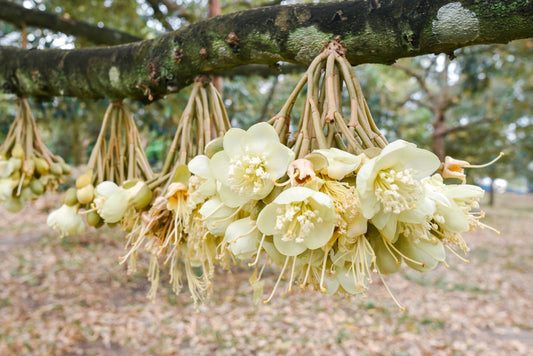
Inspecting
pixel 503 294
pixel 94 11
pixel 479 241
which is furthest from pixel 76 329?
pixel 479 241

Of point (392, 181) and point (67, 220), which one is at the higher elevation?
point (392, 181)

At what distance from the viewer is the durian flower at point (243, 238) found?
0.74 metres

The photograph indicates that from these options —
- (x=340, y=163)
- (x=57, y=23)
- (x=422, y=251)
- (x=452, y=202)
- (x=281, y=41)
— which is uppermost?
(x=57, y=23)

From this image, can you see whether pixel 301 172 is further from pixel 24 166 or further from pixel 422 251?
pixel 24 166

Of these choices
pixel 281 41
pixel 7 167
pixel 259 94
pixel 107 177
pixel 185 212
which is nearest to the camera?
pixel 185 212

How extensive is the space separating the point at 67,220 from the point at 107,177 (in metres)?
0.18

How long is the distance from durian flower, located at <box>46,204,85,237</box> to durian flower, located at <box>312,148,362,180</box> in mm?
931

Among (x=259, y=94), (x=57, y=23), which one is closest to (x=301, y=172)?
(x=57, y=23)

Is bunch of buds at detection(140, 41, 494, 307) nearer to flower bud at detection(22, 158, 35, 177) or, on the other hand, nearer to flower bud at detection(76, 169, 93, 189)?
flower bud at detection(76, 169, 93, 189)

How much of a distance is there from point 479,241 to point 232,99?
819 cm

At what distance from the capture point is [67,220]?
1195mm

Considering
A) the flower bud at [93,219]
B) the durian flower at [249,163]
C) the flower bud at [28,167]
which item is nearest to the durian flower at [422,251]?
the durian flower at [249,163]

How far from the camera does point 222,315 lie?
4.52 meters

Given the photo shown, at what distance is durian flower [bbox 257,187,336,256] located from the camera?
616 millimetres
